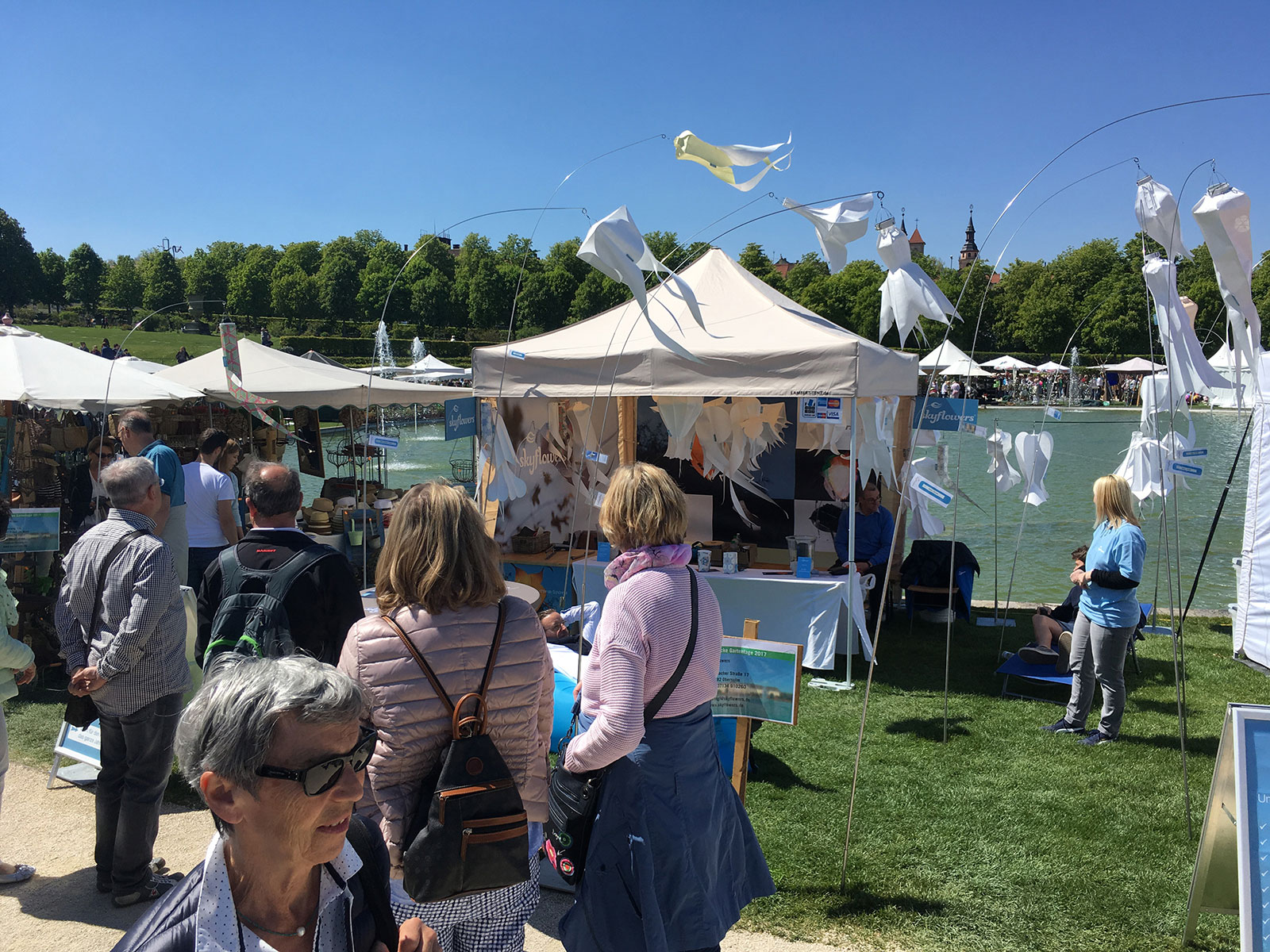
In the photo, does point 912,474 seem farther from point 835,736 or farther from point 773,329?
point 835,736

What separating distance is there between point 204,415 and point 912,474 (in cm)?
935

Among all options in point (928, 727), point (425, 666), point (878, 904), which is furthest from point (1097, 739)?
point (425, 666)

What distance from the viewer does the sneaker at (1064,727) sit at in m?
5.29

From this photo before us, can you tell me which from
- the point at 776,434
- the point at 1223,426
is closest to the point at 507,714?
the point at 776,434

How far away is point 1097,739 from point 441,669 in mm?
4660

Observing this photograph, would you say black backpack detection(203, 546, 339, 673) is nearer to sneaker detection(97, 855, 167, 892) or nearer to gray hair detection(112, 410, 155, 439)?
sneaker detection(97, 855, 167, 892)

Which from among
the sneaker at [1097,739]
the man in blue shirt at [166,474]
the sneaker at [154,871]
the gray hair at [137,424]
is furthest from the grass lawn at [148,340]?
the sneaker at [1097,739]

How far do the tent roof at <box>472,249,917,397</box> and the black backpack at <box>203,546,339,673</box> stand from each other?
325 centimetres

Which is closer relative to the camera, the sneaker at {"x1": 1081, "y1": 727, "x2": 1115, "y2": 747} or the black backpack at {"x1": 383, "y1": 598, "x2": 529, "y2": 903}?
the black backpack at {"x1": 383, "y1": 598, "x2": 529, "y2": 903}

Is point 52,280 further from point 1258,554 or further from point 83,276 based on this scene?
point 1258,554

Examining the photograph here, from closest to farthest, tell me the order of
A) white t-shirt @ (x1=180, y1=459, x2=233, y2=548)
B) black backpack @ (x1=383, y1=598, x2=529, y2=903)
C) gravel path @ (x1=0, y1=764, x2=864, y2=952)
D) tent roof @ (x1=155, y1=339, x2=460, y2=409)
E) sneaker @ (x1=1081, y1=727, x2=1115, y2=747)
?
black backpack @ (x1=383, y1=598, x2=529, y2=903)
gravel path @ (x1=0, y1=764, x2=864, y2=952)
sneaker @ (x1=1081, y1=727, x2=1115, y2=747)
white t-shirt @ (x1=180, y1=459, x2=233, y2=548)
tent roof @ (x1=155, y1=339, x2=460, y2=409)

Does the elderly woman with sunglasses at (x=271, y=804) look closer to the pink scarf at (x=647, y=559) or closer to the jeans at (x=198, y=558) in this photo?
the pink scarf at (x=647, y=559)

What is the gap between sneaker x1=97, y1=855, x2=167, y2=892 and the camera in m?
3.43

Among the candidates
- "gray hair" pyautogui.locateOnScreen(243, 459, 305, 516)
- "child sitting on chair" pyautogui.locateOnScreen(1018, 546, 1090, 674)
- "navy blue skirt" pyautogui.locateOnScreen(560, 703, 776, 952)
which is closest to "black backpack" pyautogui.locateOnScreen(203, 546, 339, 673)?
"gray hair" pyautogui.locateOnScreen(243, 459, 305, 516)
